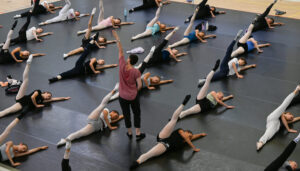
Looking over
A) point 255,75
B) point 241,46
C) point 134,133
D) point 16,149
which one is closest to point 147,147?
point 134,133

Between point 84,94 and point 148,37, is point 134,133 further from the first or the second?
point 148,37

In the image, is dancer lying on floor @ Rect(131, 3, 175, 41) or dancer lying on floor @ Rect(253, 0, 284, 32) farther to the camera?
dancer lying on floor @ Rect(253, 0, 284, 32)

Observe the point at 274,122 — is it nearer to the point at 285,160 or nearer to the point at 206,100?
the point at 206,100

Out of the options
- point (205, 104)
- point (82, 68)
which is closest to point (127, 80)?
point (205, 104)

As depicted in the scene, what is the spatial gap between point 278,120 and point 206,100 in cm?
130

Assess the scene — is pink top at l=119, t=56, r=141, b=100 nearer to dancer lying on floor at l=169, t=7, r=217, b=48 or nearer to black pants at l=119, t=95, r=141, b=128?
black pants at l=119, t=95, r=141, b=128

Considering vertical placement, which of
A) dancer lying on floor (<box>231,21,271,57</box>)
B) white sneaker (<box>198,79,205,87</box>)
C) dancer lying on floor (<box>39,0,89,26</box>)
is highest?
dancer lying on floor (<box>39,0,89,26</box>)

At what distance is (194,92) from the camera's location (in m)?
7.57

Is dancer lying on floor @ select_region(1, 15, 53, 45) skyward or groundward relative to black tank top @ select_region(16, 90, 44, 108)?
skyward

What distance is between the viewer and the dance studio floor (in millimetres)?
5672

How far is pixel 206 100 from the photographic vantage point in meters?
6.89

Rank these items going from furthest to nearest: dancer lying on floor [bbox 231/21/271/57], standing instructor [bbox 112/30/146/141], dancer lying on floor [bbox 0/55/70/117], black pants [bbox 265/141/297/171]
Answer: dancer lying on floor [bbox 231/21/271/57] → dancer lying on floor [bbox 0/55/70/117] → standing instructor [bbox 112/30/146/141] → black pants [bbox 265/141/297/171]

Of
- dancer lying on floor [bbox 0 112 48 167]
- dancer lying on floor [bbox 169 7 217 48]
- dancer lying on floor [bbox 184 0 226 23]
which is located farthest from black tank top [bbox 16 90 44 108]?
dancer lying on floor [bbox 184 0 226 23]

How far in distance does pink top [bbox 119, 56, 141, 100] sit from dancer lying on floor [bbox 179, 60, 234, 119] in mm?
1440
